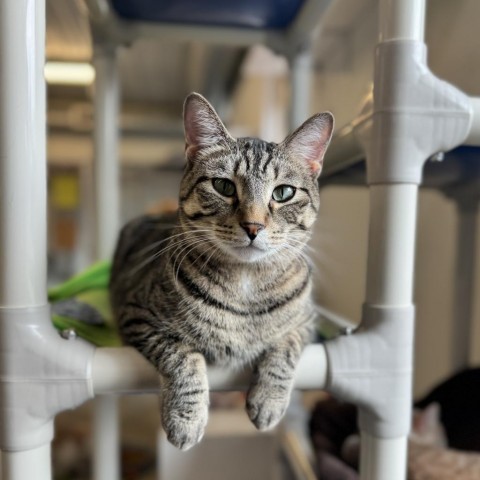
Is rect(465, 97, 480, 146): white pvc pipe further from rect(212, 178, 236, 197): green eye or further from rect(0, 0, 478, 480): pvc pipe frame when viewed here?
rect(212, 178, 236, 197): green eye

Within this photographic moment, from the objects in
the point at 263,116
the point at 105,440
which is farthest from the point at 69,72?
the point at 105,440

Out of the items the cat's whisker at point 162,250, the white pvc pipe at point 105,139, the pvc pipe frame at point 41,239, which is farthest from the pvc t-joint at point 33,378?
the white pvc pipe at point 105,139

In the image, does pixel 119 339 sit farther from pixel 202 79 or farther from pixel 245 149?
pixel 202 79

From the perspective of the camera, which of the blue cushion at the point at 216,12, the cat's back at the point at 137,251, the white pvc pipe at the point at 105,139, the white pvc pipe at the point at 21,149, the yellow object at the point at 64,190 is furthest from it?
the yellow object at the point at 64,190

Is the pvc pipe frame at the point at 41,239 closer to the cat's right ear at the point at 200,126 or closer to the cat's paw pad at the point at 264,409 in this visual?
the cat's paw pad at the point at 264,409

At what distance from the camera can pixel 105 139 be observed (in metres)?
1.01

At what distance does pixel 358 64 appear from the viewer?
122 centimetres

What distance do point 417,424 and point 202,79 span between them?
1.86 m

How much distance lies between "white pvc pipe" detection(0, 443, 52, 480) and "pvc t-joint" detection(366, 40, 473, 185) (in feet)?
1.48

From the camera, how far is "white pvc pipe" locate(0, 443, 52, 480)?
0.47 metres

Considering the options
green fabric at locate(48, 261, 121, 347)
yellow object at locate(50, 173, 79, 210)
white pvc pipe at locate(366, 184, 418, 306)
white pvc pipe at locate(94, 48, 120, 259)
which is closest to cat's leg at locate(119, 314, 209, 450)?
green fabric at locate(48, 261, 121, 347)

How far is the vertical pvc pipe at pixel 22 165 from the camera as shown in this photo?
0.45 metres

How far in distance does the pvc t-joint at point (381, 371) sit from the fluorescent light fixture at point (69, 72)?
194cm

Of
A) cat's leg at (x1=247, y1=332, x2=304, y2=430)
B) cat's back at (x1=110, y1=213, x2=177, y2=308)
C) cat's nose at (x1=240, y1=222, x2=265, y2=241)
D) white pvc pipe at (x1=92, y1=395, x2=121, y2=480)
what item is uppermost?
cat's nose at (x1=240, y1=222, x2=265, y2=241)
